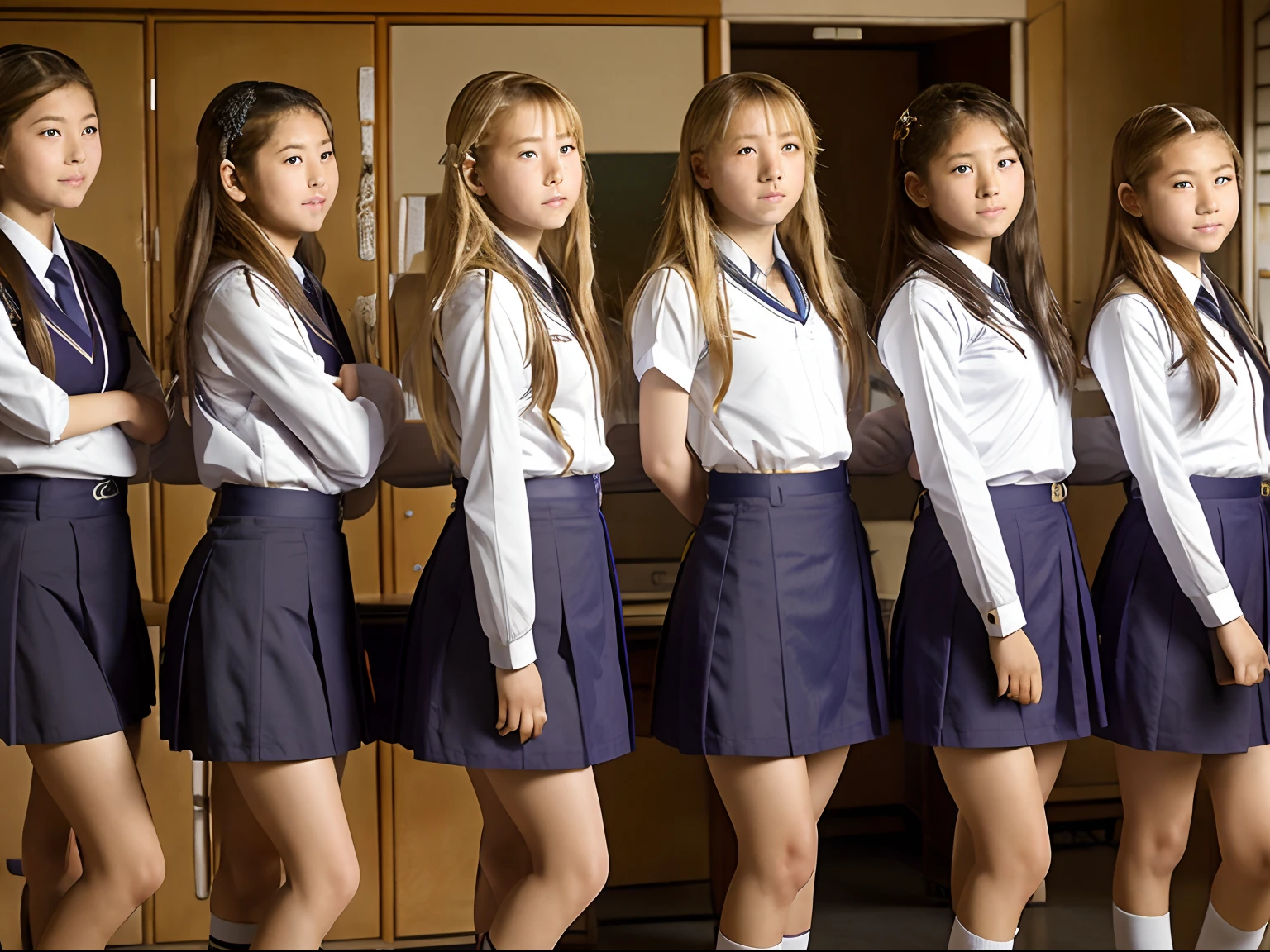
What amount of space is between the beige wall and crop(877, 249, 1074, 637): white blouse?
1.31 m

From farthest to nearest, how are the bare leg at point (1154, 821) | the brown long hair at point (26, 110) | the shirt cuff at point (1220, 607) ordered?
the bare leg at point (1154, 821)
the shirt cuff at point (1220, 607)
the brown long hair at point (26, 110)

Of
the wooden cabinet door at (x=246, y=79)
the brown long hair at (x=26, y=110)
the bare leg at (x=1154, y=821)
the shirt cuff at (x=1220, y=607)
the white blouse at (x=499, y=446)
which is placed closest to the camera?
the white blouse at (x=499, y=446)

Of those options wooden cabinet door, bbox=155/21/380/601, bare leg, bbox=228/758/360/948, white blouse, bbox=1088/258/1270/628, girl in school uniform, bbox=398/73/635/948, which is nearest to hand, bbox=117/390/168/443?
girl in school uniform, bbox=398/73/635/948

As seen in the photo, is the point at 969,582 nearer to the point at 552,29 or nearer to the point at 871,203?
the point at 552,29

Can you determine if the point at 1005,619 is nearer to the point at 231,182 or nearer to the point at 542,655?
the point at 542,655

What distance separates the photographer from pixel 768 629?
69.4 inches

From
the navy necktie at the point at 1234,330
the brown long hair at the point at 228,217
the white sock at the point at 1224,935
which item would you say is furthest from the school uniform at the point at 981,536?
the brown long hair at the point at 228,217

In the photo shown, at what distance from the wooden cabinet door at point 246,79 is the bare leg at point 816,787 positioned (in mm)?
1393

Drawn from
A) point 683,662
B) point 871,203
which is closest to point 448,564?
point 683,662

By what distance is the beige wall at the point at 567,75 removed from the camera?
2920 millimetres

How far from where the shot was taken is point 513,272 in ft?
5.64

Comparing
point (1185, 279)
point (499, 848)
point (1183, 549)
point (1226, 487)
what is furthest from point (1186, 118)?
point (499, 848)

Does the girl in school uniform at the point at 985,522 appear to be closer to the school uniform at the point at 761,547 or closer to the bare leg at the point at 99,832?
the school uniform at the point at 761,547

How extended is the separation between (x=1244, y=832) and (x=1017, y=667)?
522mm
